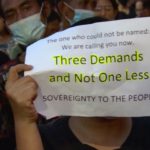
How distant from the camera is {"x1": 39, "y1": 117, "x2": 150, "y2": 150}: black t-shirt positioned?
4.29ft

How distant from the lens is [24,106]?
3.93 ft

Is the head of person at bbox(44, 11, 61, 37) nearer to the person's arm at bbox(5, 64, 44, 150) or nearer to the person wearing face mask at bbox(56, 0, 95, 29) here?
the person wearing face mask at bbox(56, 0, 95, 29)

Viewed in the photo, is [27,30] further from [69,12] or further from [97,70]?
[97,70]

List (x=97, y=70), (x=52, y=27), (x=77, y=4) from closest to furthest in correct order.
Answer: (x=97, y=70) < (x=52, y=27) < (x=77, y=4)

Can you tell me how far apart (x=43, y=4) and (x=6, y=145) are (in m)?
0.65

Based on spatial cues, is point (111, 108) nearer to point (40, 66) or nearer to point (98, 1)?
point (40, 66)

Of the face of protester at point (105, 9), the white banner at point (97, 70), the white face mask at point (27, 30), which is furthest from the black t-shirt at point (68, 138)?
the face of protester at point (105, 9)

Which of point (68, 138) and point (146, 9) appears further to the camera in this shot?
point (146, 9)

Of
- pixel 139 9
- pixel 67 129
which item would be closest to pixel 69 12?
pixel 139 9

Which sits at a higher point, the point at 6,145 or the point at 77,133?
the point at 77,133

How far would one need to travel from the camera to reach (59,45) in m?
1.22

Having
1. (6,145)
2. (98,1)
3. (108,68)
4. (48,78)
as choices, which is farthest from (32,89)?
(98,1)

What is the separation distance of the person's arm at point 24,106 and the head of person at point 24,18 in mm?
704

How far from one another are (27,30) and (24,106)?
30.9 inches
